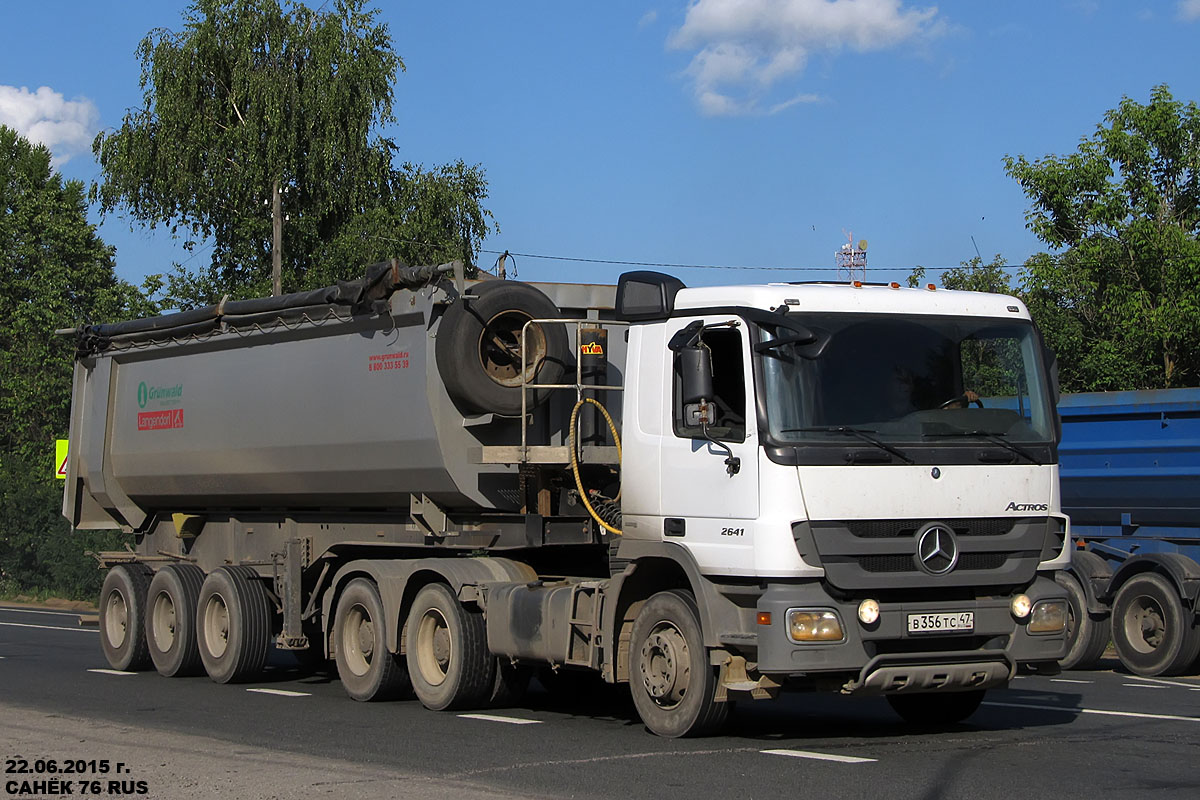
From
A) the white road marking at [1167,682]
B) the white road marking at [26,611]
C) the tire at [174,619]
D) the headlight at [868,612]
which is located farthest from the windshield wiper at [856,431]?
the white road marking at [26,611]

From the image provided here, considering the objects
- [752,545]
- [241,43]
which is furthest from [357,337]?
[241,43]

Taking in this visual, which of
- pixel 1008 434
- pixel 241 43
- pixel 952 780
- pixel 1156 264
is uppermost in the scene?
pixel 241 43

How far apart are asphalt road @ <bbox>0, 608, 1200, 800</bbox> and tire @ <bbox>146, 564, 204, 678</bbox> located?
147 centimetres

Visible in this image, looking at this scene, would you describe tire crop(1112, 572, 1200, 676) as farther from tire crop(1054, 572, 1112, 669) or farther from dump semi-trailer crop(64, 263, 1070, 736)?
dump semi-trailer crop(64, 263, 1070, 736)

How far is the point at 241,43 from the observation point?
37.6 m

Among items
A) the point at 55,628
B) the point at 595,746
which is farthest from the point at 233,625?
the point at 55,628

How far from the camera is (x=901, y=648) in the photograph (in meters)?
9.89

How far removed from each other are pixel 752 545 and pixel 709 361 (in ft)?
3.84

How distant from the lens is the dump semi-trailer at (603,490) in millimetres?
9789

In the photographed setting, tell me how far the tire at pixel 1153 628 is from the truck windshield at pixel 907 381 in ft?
20.1

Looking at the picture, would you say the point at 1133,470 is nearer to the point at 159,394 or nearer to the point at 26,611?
the point at 159,394

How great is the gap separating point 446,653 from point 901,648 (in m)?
4.38

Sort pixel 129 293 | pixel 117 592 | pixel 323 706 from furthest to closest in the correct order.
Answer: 1. pixel 129 293
2. pixel 117 592
3. pixel 323 706

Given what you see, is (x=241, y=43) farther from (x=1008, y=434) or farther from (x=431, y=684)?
(x=1008, y=434)
